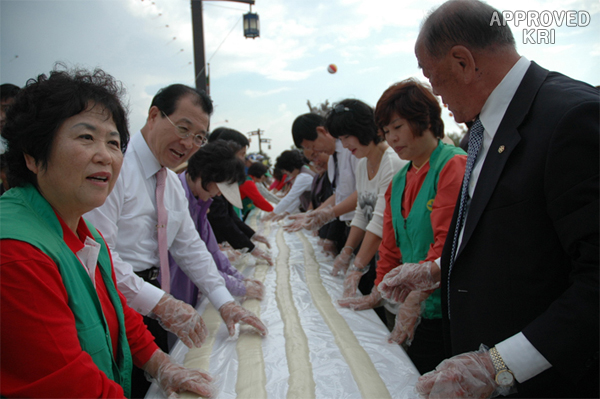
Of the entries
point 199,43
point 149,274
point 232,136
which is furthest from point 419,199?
point 199,43

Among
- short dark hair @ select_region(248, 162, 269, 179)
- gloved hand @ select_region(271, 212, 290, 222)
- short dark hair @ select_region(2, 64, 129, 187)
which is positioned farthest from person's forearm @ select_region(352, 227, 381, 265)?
short dark hair @ select_region(248, 162, 269, 179)

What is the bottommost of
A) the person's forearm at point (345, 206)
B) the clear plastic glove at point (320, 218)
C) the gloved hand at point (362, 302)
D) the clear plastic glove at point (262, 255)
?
the gloved hand at point (362, 302)

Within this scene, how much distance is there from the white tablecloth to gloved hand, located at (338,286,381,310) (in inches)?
1.4

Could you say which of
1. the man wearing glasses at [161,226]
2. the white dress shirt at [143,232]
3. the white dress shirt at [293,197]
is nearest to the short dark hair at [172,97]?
the man wearing glasses at [161,226]

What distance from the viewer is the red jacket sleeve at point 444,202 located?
1344 mm

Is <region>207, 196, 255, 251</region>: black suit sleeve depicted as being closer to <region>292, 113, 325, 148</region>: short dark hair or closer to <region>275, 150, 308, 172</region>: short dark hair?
<region>292, 113, 325, 148</region>: short dark hair

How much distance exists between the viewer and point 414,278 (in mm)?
1310

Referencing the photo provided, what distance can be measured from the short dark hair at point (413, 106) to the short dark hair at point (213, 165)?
3.16 ft

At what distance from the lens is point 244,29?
15.4 ft

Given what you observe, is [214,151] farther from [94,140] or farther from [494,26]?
[494,26]

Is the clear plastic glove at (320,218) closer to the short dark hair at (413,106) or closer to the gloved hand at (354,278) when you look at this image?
the gloved hand at (354,278)

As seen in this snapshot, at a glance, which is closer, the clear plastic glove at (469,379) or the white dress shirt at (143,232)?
the clear plastic glove at (469,379)

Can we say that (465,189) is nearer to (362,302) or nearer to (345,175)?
(362,302)

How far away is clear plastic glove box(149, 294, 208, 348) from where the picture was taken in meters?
1.32
